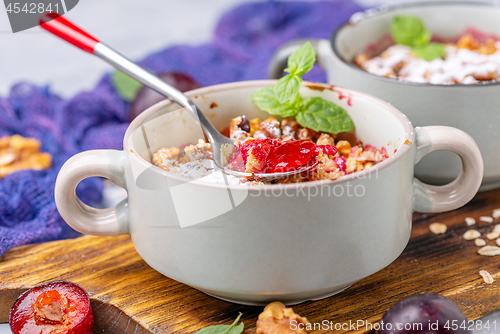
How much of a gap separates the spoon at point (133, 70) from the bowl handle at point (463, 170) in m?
0.30

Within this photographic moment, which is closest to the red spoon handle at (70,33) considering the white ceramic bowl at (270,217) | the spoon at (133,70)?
the spoon at (133,70)

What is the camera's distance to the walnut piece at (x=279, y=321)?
721mm

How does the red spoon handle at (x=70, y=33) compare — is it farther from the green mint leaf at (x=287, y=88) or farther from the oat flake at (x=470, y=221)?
the oat flake at (x=470, y=221)

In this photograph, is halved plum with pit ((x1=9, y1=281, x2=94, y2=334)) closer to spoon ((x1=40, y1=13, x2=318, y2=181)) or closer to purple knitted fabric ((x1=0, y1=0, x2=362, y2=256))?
purple knitted fabric ((x1=0, y1=0, x2=362, y2=256))

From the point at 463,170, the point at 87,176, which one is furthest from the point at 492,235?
the point at 87,176

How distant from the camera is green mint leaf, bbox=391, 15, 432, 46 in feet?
4.23

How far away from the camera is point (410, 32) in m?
1.29

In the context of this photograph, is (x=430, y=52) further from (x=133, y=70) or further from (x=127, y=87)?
(x=127, y=87)

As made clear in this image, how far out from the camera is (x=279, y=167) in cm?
79

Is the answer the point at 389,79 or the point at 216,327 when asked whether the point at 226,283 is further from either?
the point at 389,79

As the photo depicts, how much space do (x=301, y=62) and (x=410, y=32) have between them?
0.47 meters


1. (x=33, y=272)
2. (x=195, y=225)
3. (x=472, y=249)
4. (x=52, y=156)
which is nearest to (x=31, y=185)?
(x=52, y=156)

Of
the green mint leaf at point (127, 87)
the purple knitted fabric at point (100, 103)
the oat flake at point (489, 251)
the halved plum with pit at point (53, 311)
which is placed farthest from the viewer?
the green mint leaf at point (127, 87)

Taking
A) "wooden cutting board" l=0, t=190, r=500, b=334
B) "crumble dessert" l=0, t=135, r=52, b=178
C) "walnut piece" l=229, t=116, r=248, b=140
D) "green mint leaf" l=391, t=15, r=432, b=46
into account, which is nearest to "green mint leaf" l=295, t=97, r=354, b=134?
"walnut piece" l=229, t=116, r=248, b=140
